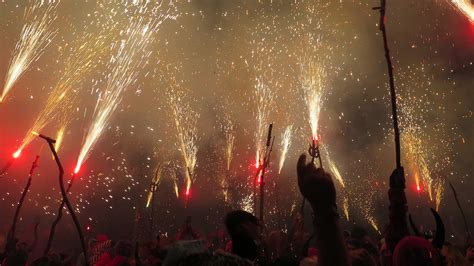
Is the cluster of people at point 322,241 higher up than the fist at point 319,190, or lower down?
lower down

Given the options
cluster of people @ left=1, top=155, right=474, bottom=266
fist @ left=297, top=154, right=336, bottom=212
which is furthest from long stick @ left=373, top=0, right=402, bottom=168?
fist @ left=297, top=154, right=336, bottom=212

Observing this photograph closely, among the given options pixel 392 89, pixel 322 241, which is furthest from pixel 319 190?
pixel 392 89

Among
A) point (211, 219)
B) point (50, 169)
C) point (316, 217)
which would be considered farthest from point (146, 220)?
point (316, 217)

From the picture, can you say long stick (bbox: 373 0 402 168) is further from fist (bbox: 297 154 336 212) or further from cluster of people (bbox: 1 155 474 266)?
fist (bbox: 297 154 336 212)

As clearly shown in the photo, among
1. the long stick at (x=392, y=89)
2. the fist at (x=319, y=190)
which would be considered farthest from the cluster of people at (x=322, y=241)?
the long stick at (x=392, y=89)

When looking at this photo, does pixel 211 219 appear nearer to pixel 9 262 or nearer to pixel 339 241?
pixel 9 262

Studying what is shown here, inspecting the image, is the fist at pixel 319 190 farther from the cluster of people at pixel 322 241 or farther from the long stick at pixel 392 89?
the long stick at pixel 392 89

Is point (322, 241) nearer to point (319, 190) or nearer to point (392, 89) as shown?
point (319, 190)

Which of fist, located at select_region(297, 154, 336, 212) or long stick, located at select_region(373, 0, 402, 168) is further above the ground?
long stick, located at select_region(373, 0, 402, 168)

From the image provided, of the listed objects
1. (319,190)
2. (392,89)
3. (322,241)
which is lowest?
(322,241)

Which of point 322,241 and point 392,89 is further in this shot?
point 392,89

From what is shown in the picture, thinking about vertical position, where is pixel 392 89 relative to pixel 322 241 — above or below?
above

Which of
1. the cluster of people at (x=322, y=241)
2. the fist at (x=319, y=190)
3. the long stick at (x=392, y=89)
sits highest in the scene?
the long stick at (x=392, y=89)

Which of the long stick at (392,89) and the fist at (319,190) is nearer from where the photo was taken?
the fist at (319,190)
